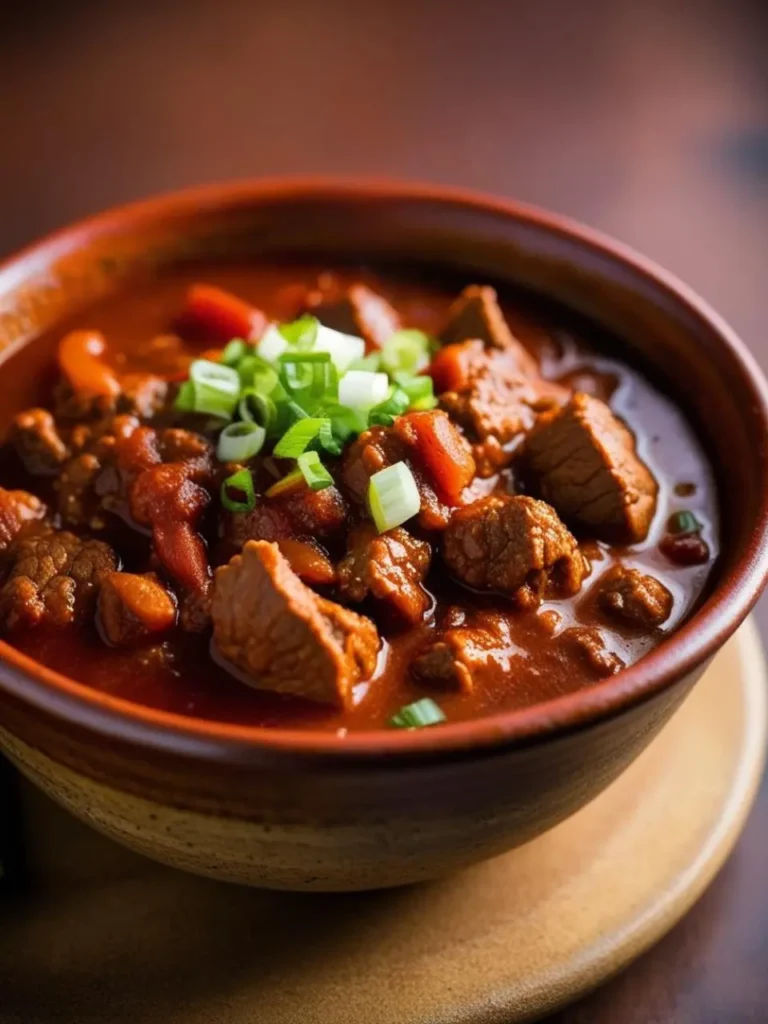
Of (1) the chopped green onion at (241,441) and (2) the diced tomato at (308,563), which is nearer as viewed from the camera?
(2) the diced tomato at (308,563)

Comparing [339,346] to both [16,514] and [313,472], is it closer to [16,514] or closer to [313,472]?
[313,472]

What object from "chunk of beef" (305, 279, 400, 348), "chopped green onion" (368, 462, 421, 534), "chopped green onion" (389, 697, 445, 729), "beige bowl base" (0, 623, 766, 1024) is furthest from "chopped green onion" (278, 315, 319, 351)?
"beige bowl base" (0, 623, 766, 1024)

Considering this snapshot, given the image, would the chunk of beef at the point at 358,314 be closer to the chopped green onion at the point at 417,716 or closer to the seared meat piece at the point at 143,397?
the seared meat piece at the point at 143,397

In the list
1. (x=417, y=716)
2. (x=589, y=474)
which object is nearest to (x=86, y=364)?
(x=589, y=474)

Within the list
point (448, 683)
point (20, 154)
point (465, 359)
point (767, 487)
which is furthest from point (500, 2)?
point (448, 683)

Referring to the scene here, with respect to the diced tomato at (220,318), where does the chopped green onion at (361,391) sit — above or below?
above

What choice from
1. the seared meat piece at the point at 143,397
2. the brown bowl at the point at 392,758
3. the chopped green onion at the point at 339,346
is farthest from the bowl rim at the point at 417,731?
the chopped green onion at the point at 339,346

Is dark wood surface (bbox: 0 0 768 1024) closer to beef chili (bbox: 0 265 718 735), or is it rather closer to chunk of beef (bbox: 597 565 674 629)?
beef chili (bbox: 0 265 718 735)
